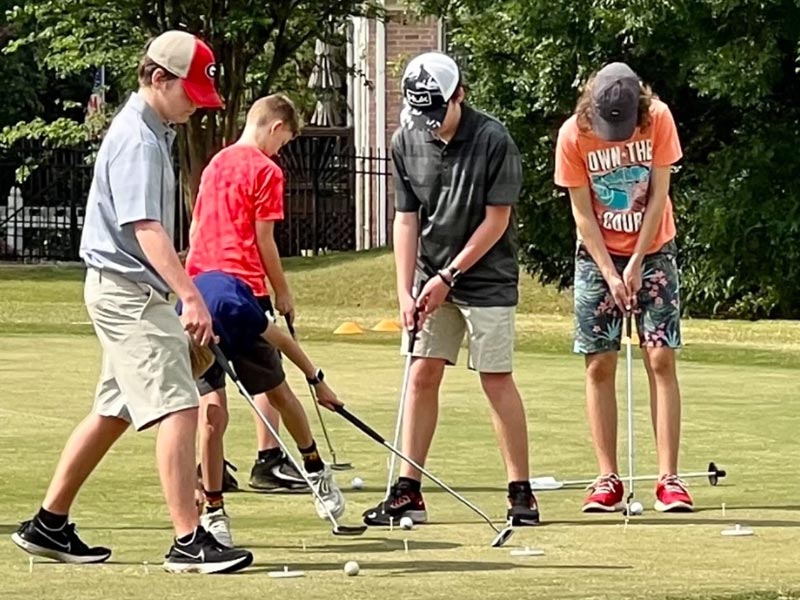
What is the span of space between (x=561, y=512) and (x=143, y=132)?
267 centimetres

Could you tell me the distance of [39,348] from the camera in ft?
52.9

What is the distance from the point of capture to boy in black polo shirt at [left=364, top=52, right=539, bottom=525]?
26.2 ft

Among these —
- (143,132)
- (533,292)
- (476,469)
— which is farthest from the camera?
(533,292)

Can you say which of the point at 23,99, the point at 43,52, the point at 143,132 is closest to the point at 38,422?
the point at 143,132

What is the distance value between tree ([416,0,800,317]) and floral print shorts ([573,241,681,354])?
49.7 ft

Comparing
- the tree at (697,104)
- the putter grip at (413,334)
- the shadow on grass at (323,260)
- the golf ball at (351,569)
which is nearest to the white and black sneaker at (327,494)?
the putter grip at (413,334)

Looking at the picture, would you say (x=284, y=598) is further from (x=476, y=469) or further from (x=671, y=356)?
(x=476, y=469)

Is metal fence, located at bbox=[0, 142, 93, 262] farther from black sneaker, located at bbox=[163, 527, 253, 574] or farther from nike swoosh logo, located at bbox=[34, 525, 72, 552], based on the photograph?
black sneaker, located at bbox=[163, 527, 253, 574]

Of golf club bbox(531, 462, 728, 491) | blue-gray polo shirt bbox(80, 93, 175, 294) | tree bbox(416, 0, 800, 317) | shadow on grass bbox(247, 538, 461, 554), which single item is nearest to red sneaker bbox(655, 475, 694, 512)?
golf club bbox(531, 462, 728, 491)

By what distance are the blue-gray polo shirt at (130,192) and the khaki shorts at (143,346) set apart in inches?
2.3

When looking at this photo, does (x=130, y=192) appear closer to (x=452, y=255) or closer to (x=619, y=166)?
(x=452, y=255)

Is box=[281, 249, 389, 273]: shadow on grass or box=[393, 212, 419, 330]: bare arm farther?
box=[281, 249, 389, 273]: shadow on grass

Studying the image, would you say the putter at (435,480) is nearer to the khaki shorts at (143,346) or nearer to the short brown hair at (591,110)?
the khaki shorts at (143,346)

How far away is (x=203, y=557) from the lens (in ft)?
21.8
